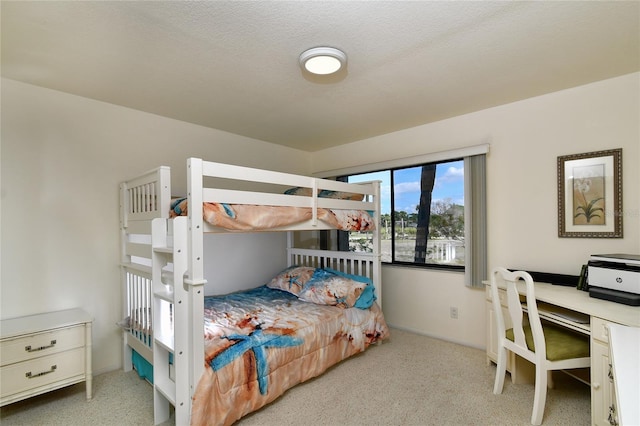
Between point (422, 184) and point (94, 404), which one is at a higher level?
point (422, 184)

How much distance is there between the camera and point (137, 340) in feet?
7.70

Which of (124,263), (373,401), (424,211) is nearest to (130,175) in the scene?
(124,263)

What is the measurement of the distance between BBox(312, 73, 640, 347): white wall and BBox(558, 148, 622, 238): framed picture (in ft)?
0.16

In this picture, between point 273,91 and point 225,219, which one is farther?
point 273,91

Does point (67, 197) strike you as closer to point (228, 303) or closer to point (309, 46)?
point (228, 303)

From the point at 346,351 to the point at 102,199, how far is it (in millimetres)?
2520

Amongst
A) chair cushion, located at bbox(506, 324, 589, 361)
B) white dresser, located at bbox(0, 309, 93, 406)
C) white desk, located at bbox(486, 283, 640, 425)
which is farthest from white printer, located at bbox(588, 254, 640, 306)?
Answer: white dresser, located at bbox(0, 309, 93, 406)

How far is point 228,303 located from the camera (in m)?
2.88

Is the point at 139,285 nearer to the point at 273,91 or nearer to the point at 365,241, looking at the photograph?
the point at 273,91

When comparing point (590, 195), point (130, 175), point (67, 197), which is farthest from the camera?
point (130, 175)

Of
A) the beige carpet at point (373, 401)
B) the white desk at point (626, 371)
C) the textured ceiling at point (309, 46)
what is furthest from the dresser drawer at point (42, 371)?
the white desk at point (626, 371)

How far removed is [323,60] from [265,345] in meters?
1.93

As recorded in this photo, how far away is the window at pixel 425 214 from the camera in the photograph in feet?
10.5

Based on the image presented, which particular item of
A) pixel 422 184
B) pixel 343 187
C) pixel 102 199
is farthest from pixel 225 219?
pixel 422 184
